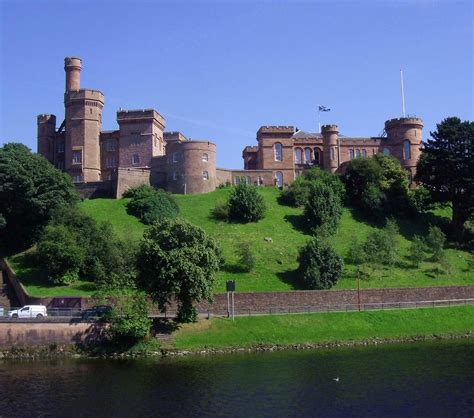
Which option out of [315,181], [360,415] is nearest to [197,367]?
[360,415]

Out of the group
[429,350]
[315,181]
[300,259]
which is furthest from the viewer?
[315,181]

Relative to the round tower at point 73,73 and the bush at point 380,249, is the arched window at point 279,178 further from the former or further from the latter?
the round tower at point 73,73

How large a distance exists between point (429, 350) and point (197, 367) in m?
16.8

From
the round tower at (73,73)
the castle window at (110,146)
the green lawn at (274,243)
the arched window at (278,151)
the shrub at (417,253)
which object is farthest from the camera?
the arched window at (278,151)

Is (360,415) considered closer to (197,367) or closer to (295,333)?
(197,367)

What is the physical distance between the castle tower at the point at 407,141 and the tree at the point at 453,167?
1412 cm

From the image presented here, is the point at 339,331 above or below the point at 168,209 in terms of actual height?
below

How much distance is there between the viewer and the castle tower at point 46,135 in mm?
95875

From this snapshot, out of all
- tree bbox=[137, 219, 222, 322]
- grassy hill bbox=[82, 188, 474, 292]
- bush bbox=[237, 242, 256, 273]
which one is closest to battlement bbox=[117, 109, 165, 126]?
grassy hill bbox=[82, 188, 474, 292]

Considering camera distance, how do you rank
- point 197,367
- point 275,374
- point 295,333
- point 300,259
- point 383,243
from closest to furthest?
point 275,374 → point 197,367 → point 295,333 → point 300,259 → point 383,243

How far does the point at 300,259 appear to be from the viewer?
203 ft

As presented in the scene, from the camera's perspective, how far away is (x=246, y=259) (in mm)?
62938

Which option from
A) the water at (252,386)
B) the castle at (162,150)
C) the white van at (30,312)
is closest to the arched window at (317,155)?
the castle at (162,150)

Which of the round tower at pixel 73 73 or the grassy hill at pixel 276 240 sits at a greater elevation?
the round tower at pixel 73 73
